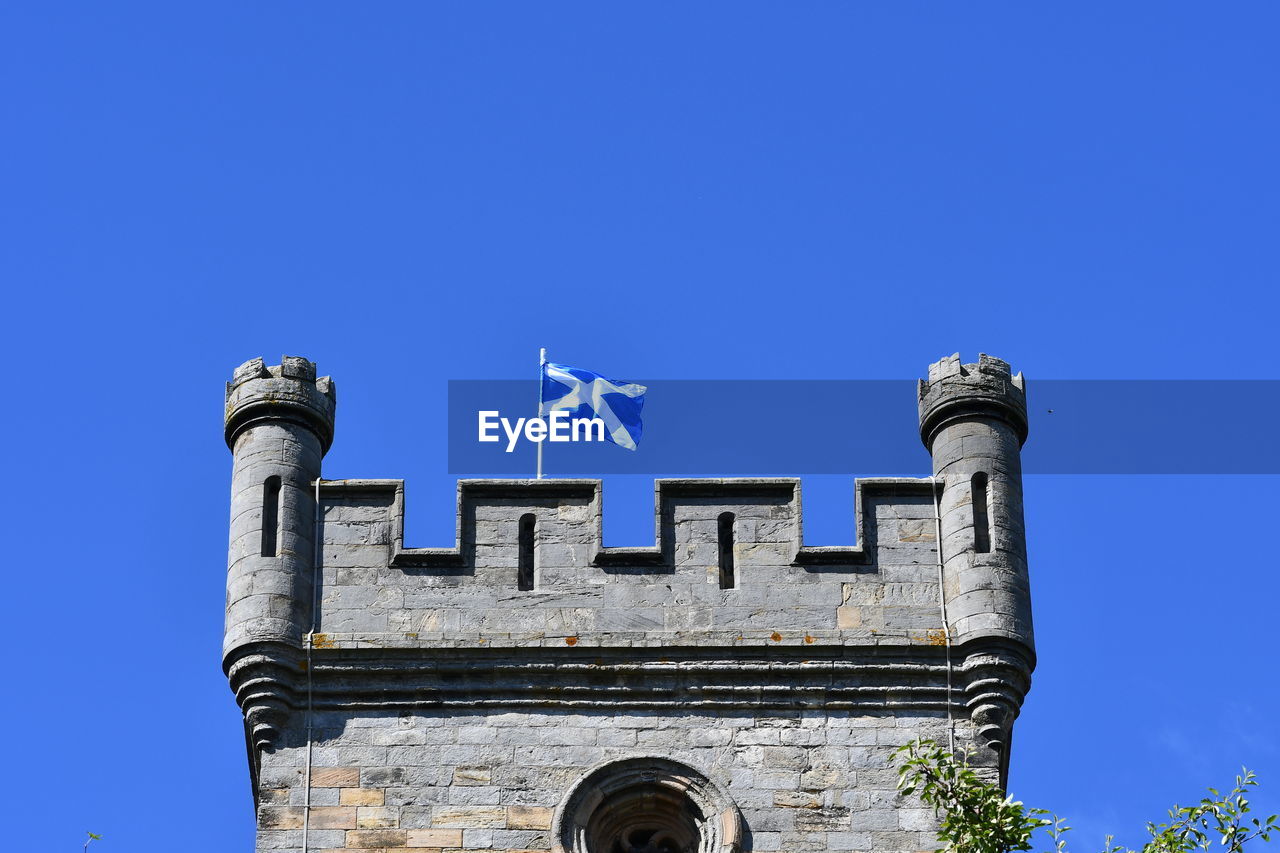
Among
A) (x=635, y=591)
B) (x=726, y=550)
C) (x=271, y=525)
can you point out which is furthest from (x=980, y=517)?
(x=271, y=525)

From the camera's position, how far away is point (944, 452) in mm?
39875

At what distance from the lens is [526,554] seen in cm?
3928

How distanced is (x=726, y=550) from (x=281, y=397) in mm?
4510

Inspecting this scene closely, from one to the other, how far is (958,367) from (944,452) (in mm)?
851

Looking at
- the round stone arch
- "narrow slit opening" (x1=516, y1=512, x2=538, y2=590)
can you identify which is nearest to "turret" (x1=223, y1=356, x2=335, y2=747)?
"narrow slit opening" (x1=516, y1=512, x2=538, y2=590)

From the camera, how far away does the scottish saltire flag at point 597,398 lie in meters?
42.3

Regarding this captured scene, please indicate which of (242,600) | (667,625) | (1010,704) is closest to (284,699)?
(242,600)

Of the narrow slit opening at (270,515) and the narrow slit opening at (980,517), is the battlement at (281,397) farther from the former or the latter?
the narrow slit opening at (980,517)

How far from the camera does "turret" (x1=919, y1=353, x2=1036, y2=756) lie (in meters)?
38.2

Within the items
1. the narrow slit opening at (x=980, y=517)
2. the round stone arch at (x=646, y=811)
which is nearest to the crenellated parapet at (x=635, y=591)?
the narrow slit opening at (x=980, y=517)

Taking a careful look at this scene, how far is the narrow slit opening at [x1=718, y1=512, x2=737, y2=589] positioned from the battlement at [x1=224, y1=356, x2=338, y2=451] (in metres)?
3.96

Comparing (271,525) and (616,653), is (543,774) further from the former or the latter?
(271,525)

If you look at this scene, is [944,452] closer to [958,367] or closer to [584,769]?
[958,367]

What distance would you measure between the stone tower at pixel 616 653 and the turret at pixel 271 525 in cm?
3
